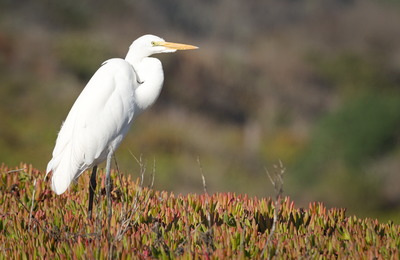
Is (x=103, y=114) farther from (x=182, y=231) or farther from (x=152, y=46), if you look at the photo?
(x=182, y=231)

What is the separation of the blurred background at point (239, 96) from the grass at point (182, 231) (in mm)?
9342

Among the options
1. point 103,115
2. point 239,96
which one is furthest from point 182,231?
point 239,96

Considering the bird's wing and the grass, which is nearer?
the grass

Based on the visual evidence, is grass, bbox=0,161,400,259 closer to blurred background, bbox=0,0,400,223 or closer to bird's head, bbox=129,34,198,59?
bird's head, bbox=129,34,198,59

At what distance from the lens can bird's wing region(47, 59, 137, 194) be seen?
19.8 ft

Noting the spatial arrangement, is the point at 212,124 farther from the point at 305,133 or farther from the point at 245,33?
the point at 245,33

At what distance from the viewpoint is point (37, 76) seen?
2992 centimetres

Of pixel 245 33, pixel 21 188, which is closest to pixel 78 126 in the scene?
pixel 21 188

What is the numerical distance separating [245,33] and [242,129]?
26069 millimetres

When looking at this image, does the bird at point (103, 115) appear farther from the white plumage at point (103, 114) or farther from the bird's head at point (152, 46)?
the bird's head at point (152, 46)

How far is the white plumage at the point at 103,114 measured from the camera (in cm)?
604

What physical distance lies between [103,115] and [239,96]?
33.4 meters

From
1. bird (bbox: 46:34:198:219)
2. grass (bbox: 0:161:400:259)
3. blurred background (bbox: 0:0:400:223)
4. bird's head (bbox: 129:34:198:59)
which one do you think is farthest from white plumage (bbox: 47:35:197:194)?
blurred background (bbox: 0:0:400:223)

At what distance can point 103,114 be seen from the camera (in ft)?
20.0
